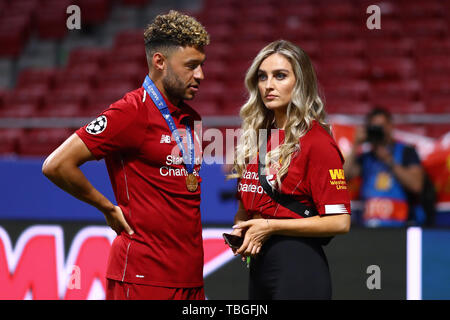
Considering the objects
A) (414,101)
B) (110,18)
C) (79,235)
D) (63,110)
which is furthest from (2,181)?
(110,18)

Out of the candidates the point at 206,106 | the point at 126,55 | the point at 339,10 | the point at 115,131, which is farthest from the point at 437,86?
the point at 115,131

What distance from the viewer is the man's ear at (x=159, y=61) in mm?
2506

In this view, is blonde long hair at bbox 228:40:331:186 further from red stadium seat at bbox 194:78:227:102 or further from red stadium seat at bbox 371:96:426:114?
red stadium seat at bbox 194:78:227:102

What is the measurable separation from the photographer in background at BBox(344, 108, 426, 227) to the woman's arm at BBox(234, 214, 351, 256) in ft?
7.61

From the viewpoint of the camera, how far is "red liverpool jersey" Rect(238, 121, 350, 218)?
2402mm

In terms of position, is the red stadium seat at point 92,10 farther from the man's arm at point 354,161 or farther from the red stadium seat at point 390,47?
the man's arm at point 354,161

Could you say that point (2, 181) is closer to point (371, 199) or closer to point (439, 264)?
point (371, 199)

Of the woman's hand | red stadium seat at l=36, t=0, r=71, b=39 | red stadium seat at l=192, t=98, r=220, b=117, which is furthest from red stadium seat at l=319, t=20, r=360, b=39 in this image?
the woman's hand

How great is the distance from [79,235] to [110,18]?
26.3ft

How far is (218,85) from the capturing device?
8.04m

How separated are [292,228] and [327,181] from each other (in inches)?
9.7

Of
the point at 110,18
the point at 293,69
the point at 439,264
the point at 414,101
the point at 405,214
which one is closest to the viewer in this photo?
the point at 293,69

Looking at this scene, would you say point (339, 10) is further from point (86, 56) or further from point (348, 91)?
point (86, 56)

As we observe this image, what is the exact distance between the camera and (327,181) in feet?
7.87
